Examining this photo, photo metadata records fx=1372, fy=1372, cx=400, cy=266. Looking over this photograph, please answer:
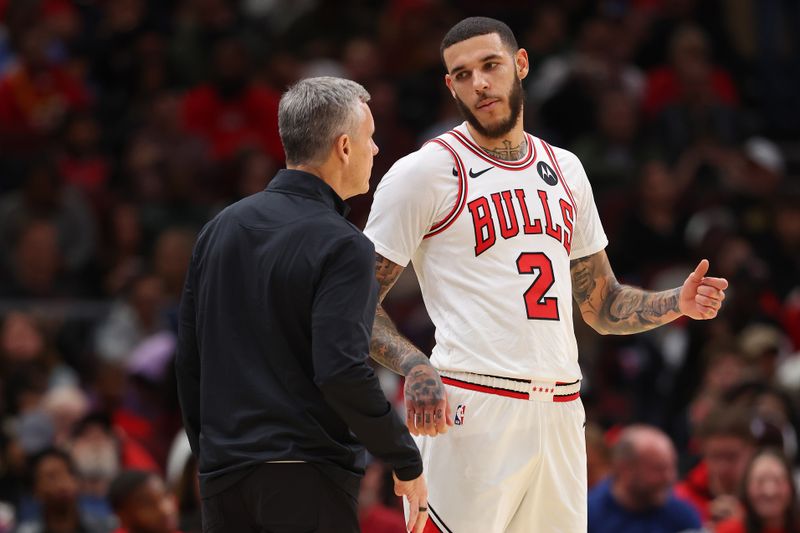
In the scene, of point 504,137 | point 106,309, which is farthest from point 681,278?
point 504,137

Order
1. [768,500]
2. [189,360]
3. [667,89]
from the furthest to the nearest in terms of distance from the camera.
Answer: [667,89] → [768,500] → [189,360]

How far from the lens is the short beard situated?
5070 mm

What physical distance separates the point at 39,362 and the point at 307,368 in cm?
667

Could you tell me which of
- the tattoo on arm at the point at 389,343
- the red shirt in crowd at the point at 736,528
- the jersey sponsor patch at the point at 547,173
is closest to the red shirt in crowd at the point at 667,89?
the red shirt in crowd at the point at 736,528

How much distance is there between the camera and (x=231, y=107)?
43.9 ft

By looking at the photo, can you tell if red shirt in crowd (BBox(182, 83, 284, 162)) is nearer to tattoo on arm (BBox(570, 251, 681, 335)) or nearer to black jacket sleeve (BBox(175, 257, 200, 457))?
tattoo on arm (BBox(570, 251, 681, 335))

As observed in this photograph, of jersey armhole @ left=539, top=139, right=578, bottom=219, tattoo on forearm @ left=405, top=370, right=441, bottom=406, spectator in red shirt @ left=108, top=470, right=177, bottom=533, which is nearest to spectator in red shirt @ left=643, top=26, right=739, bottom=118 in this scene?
spectator in red shirt @ left=108, top=470, right=177, bottom=533

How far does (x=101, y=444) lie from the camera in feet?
29.5

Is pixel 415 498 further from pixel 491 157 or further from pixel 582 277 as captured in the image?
pixel 582 277

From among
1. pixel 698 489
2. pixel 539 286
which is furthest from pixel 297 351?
pixel 698 489

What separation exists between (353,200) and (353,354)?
801 centimetres

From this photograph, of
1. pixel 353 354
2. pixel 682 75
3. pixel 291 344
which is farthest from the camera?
pixel 682 75

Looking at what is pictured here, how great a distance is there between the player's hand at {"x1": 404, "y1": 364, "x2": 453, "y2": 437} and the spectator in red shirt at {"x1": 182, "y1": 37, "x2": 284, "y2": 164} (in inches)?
346

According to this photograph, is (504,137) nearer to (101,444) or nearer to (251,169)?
(101,444)
